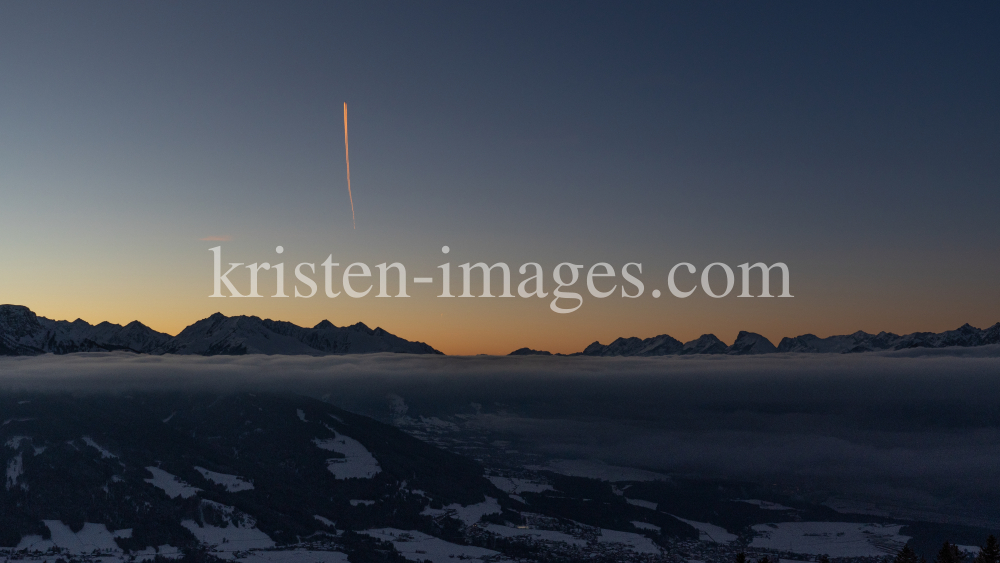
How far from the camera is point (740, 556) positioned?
111 meters

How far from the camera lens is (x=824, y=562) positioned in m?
120

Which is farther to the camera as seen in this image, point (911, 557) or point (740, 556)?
point (911, 557)

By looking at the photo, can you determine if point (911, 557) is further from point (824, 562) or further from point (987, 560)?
point (987, 560)

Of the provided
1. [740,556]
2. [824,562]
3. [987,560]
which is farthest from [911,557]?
[740,556]

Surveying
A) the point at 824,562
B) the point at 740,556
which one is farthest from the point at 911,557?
the point at 740,556

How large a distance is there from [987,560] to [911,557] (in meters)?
23.1

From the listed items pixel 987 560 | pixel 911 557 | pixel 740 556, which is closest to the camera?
pixel 987 560

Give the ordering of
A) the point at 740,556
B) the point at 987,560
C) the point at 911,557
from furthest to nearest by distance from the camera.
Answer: the point at 911,557 < the point at 740,556 < the point at 987,560

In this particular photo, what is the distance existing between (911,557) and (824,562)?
14.8 metres

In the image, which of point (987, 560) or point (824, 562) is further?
point (824, 562)

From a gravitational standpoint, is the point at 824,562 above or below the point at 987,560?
below

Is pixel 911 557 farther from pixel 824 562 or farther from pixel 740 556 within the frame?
pixel 740 556

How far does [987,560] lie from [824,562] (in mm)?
28096

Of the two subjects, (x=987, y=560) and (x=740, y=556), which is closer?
(x=987, y=560)
